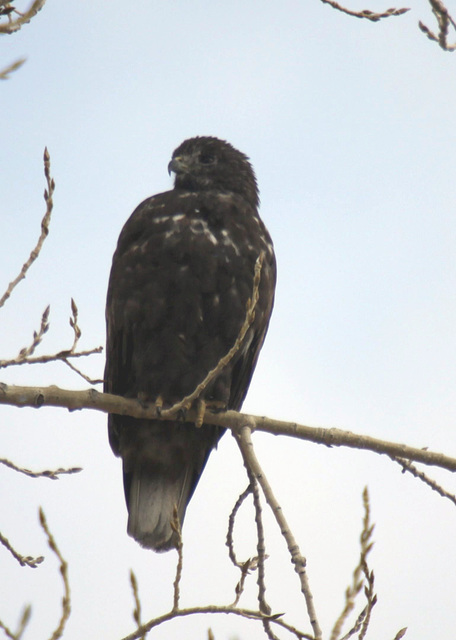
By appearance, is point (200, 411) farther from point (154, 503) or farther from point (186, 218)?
point (186, 218)

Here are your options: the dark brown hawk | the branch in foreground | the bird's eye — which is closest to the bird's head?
the bird's eye

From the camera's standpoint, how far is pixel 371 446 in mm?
3686

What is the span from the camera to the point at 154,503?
4797mm

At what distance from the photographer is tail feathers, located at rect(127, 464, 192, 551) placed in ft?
15.4

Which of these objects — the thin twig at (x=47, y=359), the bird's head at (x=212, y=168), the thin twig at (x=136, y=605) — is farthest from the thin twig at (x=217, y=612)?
the bird's head at (x=212, y=168)

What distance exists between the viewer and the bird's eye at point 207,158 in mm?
5614

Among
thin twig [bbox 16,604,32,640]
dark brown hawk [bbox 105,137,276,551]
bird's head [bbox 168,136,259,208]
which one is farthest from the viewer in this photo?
bird's head [bbox 168,136,259,208]

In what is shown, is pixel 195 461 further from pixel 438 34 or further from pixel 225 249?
pixel 438 34

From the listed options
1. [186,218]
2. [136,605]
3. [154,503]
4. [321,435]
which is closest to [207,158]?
[186,218]

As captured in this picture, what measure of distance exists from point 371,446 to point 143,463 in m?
1.58

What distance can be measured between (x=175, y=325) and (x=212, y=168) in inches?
56.5

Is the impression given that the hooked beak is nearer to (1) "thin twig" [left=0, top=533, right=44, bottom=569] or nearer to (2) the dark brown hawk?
(2) the dark brown hawk

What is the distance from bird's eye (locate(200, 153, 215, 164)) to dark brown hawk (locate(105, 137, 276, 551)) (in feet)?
1.65

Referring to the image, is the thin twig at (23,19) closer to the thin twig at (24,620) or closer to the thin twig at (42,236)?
the thin twig at (42,236)
